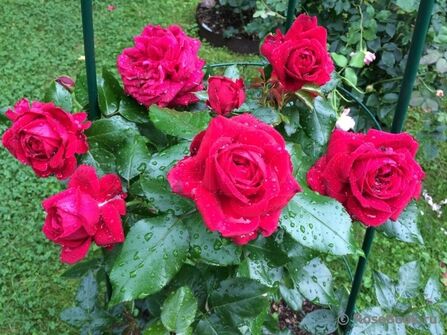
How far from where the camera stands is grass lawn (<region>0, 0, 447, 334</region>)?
218cm

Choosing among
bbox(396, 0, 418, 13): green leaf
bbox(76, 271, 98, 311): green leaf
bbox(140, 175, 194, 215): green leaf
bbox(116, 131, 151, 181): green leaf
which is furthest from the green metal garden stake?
bbox(396, 0, 418, 13): green leaf

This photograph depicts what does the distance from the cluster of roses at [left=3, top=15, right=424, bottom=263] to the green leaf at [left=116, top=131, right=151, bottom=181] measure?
6 cm

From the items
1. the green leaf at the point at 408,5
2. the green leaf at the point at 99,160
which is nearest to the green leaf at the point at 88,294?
the green leaf at the point at 99,160

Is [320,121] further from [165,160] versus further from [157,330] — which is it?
[157,330]

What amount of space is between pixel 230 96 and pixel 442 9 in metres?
1.80

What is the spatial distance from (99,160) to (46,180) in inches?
66.8

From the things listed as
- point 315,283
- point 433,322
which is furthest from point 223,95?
point 433,322

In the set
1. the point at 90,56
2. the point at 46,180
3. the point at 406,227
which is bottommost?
the point at 46,180

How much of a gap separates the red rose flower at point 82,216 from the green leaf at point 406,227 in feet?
1.66

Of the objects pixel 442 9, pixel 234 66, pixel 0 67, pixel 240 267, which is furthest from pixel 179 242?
pixel 0 67

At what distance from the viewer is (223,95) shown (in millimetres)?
1031

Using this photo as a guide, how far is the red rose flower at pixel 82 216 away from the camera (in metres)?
0.84

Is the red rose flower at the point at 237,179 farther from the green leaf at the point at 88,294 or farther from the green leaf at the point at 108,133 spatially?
the green leaf at the point at 88,294

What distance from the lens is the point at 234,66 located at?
129 centimetres
